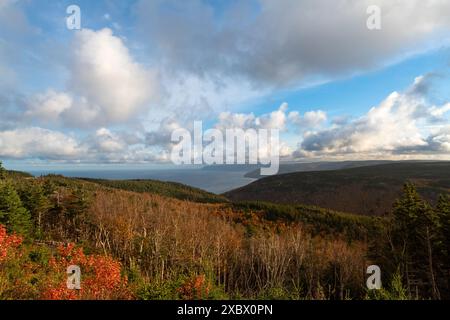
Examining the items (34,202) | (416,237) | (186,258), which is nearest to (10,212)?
(34,202)

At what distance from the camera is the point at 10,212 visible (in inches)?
1112

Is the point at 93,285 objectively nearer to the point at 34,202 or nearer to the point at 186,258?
the point at 186,258

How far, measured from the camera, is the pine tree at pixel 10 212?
27.8 m

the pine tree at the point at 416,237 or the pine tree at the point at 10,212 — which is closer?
the pine tree at the point at 416,237

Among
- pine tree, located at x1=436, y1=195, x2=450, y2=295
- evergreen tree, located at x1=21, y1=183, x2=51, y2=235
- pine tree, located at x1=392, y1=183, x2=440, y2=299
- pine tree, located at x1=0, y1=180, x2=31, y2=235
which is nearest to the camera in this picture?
pine tree, located at x1=436, y1=195, x2=450, y2=295

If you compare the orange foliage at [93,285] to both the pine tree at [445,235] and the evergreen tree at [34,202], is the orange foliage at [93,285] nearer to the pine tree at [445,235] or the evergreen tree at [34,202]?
the evergreen tree at [34,202]

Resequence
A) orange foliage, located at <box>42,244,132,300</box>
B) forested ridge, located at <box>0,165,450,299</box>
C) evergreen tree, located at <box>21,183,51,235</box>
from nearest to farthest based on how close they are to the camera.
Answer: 1. orange foliage, located at <box>42,244,132,300</box>
2. forested ridge, located at <box>0,165,450,299</box>
3. evergreen tree, located at <box>21,183,51,235</box>

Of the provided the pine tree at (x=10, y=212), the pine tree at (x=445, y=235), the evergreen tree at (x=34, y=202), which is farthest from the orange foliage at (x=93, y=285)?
the pine tree at (x=445, y=235)

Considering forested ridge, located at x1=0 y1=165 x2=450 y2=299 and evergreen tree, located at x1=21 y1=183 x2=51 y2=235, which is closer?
forested ridge, located at x1=0 y1=165 x2=450 y2=299

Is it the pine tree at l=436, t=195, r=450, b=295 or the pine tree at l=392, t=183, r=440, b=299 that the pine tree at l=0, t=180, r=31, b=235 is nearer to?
the pine tree at l=392, t=183, r=440, b=299

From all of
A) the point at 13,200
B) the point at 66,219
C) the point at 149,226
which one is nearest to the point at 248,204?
the point at 149,226

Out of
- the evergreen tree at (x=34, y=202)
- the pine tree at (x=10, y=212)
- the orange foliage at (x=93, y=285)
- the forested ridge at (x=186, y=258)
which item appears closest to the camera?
the orange foliage at (x=93, y=285)

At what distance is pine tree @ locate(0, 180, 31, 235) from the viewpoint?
1094 inches

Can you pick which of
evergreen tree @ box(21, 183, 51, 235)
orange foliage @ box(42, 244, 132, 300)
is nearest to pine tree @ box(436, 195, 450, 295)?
orange foliage @ box(42, 244, 132, 300)
